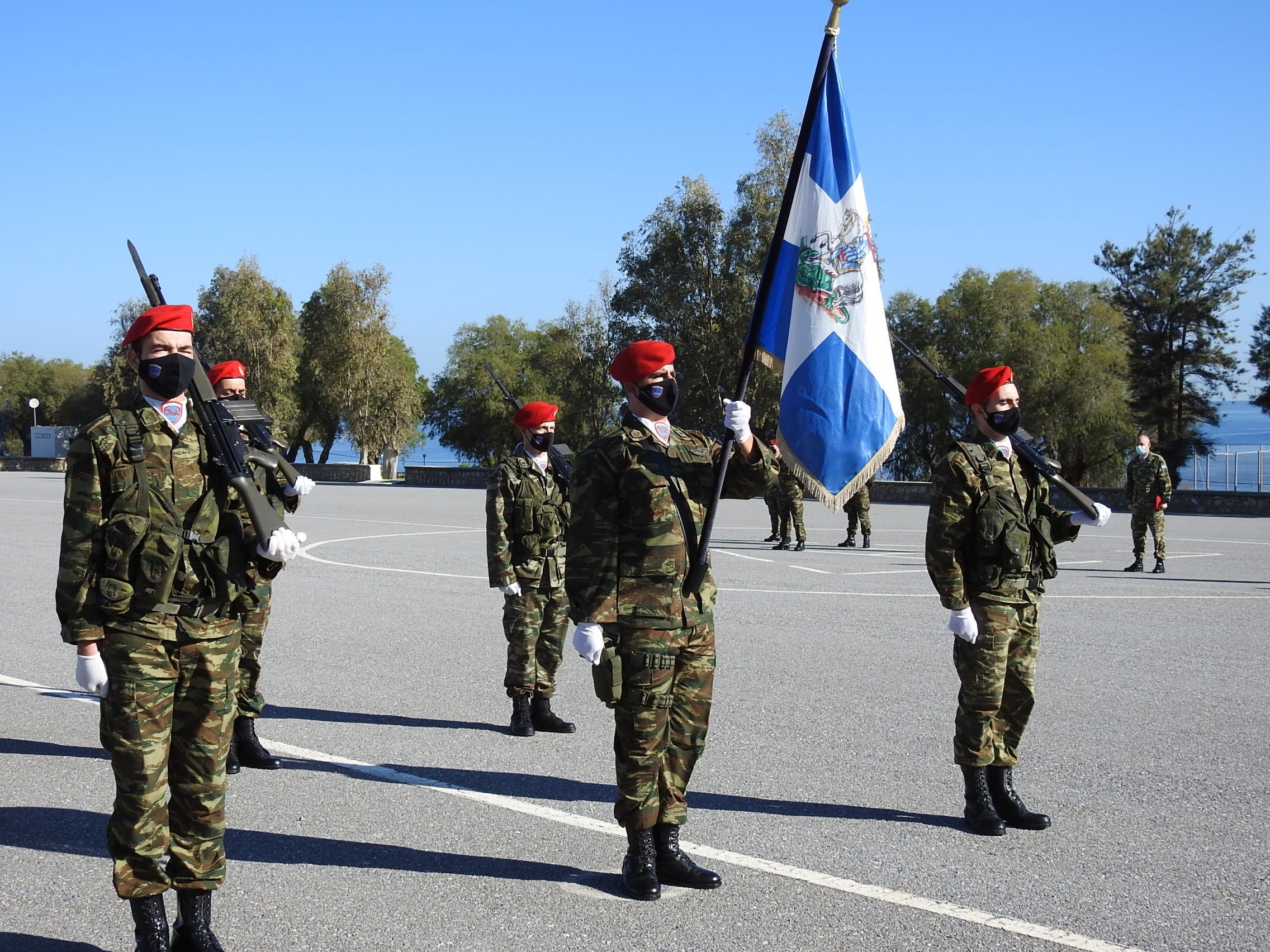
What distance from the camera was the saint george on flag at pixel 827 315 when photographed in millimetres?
5621

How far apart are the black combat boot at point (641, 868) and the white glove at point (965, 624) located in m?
1.72

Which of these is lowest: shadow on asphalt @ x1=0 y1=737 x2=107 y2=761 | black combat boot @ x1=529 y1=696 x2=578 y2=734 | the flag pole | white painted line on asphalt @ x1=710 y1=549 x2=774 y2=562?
shadow on asphalt @ x1=0 y1=737 x2=107 y2=761

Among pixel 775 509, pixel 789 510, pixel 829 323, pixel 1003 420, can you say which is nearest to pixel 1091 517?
pixel 1003 420

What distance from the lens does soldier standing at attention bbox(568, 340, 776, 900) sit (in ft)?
15.7

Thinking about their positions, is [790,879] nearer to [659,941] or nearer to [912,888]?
[912,888]

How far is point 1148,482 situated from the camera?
17828 mm

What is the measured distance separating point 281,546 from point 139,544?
1.53 ft

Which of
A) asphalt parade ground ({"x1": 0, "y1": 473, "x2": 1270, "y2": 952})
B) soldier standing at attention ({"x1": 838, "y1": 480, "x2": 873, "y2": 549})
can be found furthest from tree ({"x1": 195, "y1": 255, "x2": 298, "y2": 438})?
asphalt parade ground ({"x1": 0, "y1": 473, "x2": 1270, "y2": 952})

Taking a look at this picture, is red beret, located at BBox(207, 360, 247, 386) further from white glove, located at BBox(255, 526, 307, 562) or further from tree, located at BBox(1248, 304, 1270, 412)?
tree, located at BBox(1248, 304, 1270, 412)

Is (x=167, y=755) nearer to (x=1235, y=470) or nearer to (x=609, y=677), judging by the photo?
(x=609, y=677)

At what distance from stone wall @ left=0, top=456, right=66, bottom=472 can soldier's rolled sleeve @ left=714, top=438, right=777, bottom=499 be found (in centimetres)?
6526

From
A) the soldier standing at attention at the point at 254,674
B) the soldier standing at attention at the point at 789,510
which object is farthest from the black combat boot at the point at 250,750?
the soldier standing at attention at the point at 789,510

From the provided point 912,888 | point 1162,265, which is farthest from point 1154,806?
point 1162,265

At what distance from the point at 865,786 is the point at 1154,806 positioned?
1378 mm
